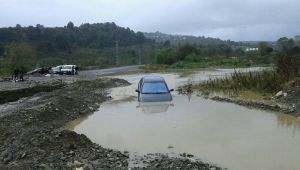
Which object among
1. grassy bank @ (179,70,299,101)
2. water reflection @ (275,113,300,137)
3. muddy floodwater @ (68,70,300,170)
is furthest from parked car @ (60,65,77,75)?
water reflection @ (275,113,300,137)

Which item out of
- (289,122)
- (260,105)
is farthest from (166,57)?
(289,122)

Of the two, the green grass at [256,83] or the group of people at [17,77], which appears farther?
the group of people at [17,77]

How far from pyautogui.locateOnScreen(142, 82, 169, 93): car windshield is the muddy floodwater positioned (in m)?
1.00

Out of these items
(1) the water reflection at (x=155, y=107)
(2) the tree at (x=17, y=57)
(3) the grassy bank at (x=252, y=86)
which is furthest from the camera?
(2) the tree at (x=17, y=57)

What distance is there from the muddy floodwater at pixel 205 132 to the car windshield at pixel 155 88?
1001 millimetres

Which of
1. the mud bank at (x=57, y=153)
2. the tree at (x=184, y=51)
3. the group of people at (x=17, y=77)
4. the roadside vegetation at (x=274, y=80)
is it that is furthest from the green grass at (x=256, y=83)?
the tree at (x=184, y=51)

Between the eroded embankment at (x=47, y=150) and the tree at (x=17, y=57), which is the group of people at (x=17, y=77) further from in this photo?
the eroded embankment at (x=47, y=150)

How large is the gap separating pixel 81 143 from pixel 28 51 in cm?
7111

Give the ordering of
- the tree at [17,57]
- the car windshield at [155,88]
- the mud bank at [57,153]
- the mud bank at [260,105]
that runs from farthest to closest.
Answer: the tree at [17,57], the car windshield at [155,88], the mud bank at [260,105], the mud bank at [57,153]

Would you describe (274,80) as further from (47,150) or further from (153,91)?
(47,150)

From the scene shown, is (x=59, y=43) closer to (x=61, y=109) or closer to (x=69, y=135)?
(x=61, y=109)

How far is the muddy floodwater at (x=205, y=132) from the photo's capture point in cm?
1216

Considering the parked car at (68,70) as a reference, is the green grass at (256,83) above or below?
above

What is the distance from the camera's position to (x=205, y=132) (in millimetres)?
15742
